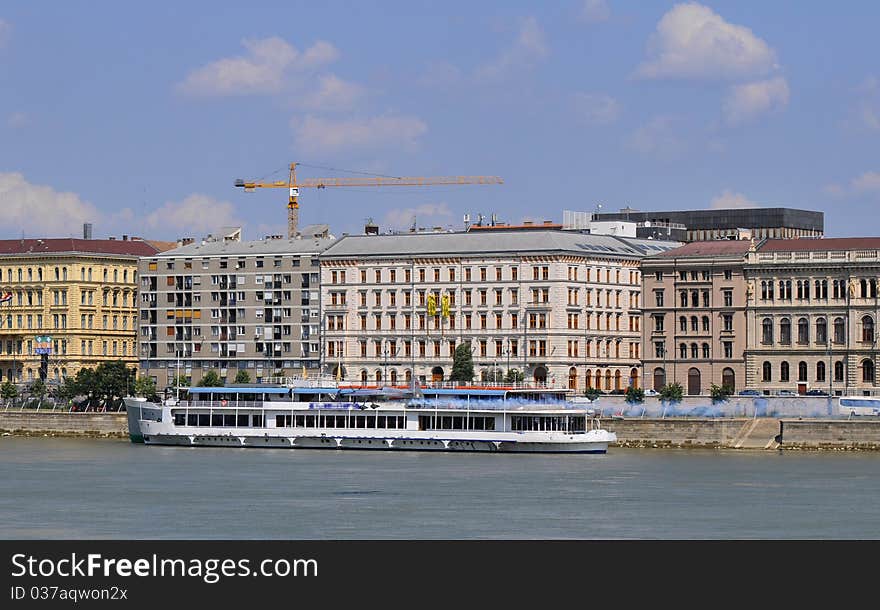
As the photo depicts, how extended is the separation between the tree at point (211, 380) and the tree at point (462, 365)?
1830 centimetres

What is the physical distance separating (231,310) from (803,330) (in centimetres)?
4696

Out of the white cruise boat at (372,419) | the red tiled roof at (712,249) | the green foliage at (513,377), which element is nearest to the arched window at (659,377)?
the red tiled roof at (712,249)

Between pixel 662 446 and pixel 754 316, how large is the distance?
31.8m

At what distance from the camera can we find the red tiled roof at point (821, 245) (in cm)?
17262

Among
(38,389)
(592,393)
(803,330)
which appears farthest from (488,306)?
(38,389)

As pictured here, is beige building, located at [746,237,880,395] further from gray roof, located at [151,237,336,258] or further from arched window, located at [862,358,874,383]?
gray roof, located at [151,237,336,258]

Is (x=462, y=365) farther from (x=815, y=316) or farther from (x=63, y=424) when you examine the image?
(x=63, y=424)

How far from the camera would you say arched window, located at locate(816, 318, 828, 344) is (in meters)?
171

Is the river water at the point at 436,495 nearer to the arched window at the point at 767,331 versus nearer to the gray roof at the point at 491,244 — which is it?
the arched window at the point at 767,331

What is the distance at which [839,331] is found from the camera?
562 ft
